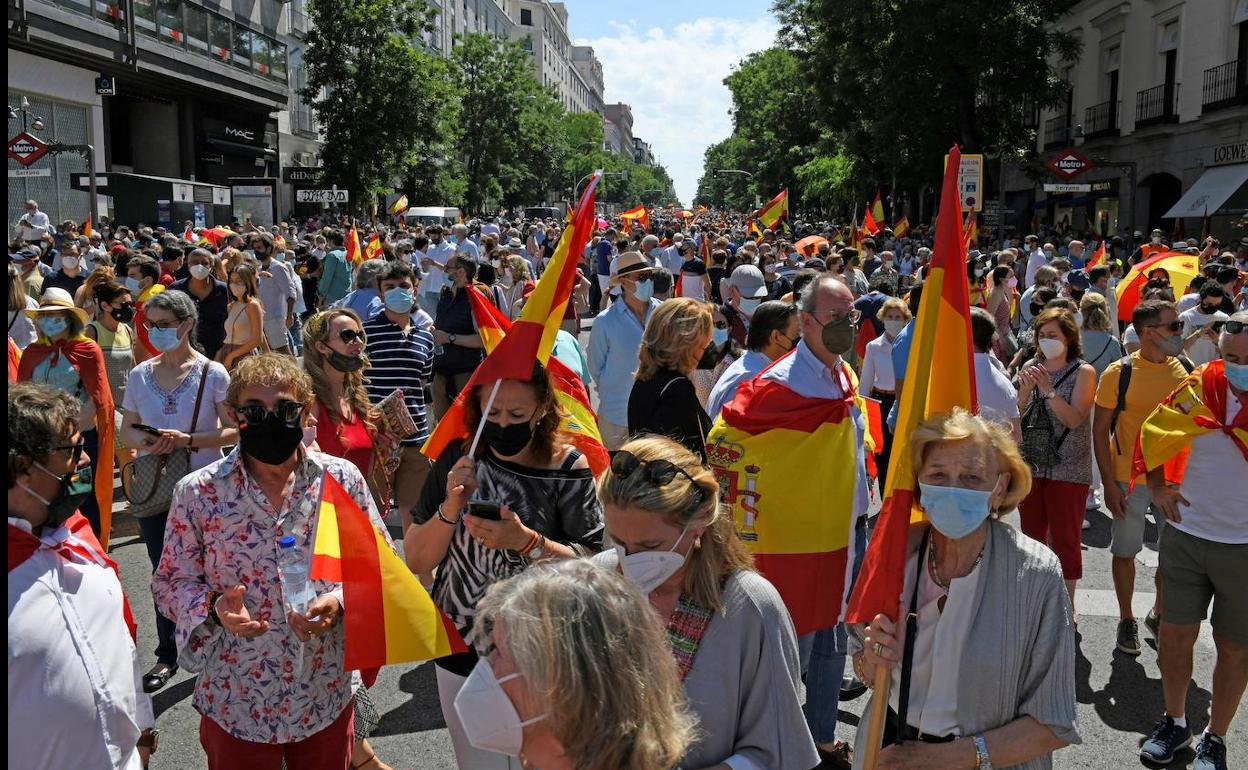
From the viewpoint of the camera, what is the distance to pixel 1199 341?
29.7 feet

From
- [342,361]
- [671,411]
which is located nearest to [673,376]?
[671,411]

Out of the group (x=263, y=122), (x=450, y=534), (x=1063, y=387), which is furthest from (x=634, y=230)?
(x=450, y=534)

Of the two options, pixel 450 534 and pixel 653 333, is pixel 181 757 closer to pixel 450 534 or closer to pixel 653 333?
pixel 450 534

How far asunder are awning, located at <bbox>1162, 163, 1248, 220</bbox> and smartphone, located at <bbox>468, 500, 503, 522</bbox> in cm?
2559

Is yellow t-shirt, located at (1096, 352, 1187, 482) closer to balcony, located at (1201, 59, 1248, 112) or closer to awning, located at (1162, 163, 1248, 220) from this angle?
awning, located at (1162, 163, 1248, 220)

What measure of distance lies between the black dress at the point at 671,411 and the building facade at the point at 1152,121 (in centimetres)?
1588

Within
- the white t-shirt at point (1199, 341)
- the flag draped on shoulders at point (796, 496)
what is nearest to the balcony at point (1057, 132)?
the white t-shirt at point (1199, 341)

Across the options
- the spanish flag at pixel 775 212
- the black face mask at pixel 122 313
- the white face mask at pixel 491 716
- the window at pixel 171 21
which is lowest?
the white face mask at pixel 491 716

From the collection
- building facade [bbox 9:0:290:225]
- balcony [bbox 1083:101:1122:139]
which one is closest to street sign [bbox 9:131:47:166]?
building facade [bbox 9:0:290:225]

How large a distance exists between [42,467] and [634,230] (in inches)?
1057

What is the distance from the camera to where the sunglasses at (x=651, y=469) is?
2648mm

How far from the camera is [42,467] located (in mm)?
2688

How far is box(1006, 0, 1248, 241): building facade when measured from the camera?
26.5 meters

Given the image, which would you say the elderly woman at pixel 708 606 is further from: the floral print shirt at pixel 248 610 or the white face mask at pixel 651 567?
the floral print shirt at pixel 248 610
